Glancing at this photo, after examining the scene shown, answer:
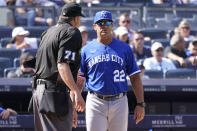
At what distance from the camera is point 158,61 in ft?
28.8

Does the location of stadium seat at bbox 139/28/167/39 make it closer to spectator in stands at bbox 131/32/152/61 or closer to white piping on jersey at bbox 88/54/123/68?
spectator in stands at bbox 131/32/152/61

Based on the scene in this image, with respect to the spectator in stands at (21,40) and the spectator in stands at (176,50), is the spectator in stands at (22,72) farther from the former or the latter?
the spectator in stands at (176,50)

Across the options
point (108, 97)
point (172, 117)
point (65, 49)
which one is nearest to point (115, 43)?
point (108, 97)

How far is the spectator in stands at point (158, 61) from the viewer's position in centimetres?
868

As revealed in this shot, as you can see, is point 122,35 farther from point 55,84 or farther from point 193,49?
point 55,84

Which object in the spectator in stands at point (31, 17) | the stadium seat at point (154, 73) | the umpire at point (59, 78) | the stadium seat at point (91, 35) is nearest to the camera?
the umpire at point (59, 78)

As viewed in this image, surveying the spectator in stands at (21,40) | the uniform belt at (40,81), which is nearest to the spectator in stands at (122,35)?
the spectator in stands at (21,40)

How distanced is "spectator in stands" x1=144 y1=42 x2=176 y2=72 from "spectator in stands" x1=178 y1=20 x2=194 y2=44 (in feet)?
4.45

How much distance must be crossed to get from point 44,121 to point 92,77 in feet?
3.01

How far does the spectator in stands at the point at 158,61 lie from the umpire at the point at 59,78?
4256mm

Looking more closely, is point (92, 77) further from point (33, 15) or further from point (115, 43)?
point (33, 15)

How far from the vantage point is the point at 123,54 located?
5.20 meters

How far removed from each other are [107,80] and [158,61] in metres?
3.75

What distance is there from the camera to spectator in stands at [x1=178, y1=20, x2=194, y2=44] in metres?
10.0
